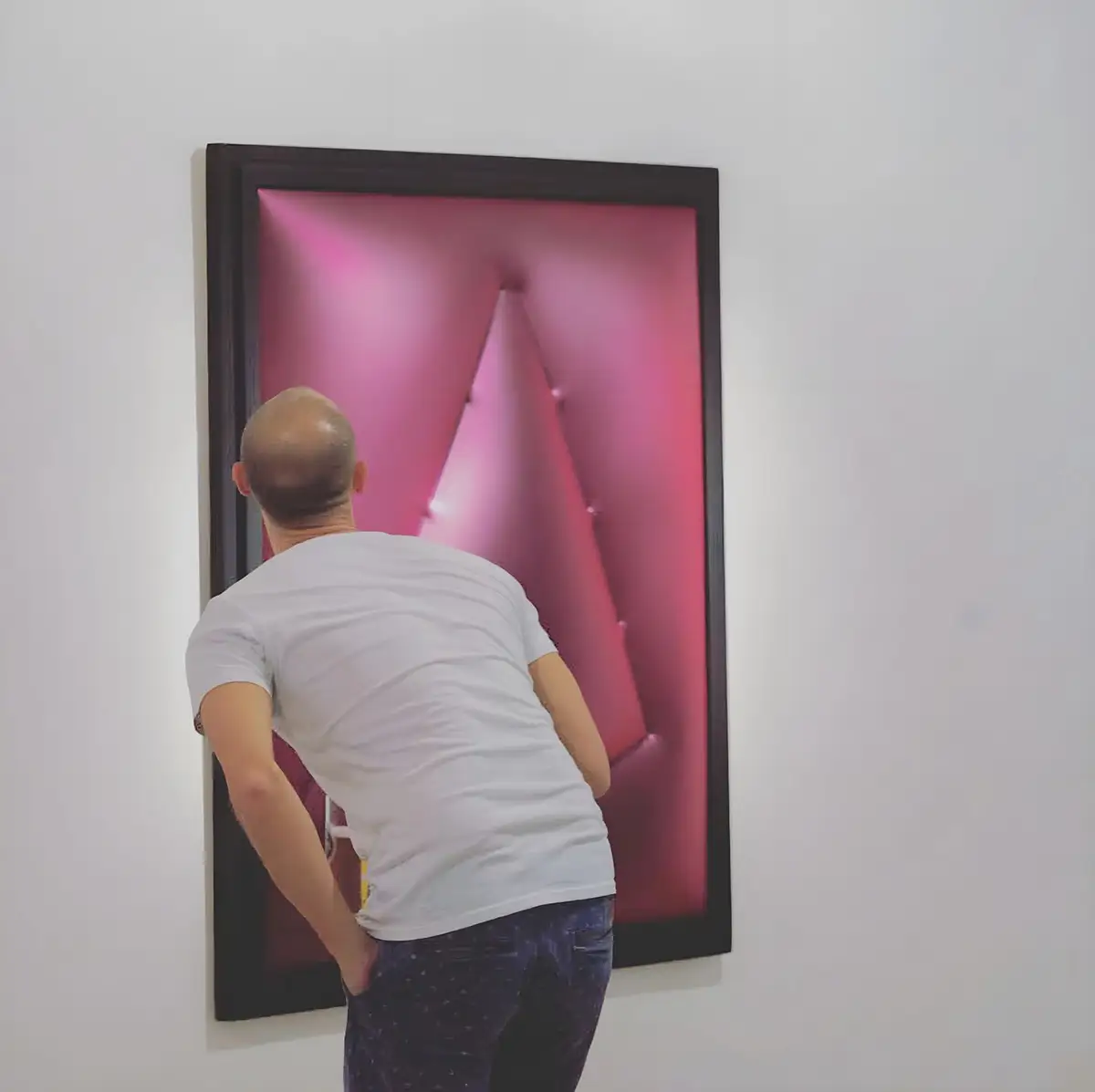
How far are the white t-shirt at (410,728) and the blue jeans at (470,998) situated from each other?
0.08 ft

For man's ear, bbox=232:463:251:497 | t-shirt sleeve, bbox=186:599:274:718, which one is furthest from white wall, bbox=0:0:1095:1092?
t-shirt sleeve, bbox=186:599:274:718

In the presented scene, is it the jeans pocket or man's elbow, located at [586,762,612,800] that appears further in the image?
man's elbow, located at [586,762,612,800]

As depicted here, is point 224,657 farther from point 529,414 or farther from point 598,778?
point 529,414

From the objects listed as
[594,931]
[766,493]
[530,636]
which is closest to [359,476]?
[530,636]

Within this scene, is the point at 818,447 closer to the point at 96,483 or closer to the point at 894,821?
the point at 894,821

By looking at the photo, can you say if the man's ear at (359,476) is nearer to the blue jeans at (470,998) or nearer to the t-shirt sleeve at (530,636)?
the t-shirt sleeve at (530,636)

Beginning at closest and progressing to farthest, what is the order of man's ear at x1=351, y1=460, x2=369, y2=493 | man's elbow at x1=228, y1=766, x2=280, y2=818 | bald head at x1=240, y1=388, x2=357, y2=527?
1. man's elbow at x1=228, y1=766, x2=280, y2=818
2. bald head at x1=240, y1=388, x2=357, y2=527
3. man's ear at x1=351, y1=460, x2=369, y2=493

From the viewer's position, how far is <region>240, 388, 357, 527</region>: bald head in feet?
5.21

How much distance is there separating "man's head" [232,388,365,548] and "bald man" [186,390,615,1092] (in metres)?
0.09

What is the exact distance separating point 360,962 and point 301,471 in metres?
0.57

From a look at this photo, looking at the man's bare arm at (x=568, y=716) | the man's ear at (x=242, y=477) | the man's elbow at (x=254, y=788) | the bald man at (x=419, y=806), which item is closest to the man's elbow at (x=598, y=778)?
the man's bare arm at (x=568, y=716)

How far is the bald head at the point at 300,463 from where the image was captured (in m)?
1.59

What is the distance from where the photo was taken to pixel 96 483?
6.18 feet

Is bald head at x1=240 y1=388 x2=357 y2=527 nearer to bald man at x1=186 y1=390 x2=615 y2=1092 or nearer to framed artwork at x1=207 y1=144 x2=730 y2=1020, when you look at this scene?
bald man at x1=186 y1=390 x2=615 y2=1092
